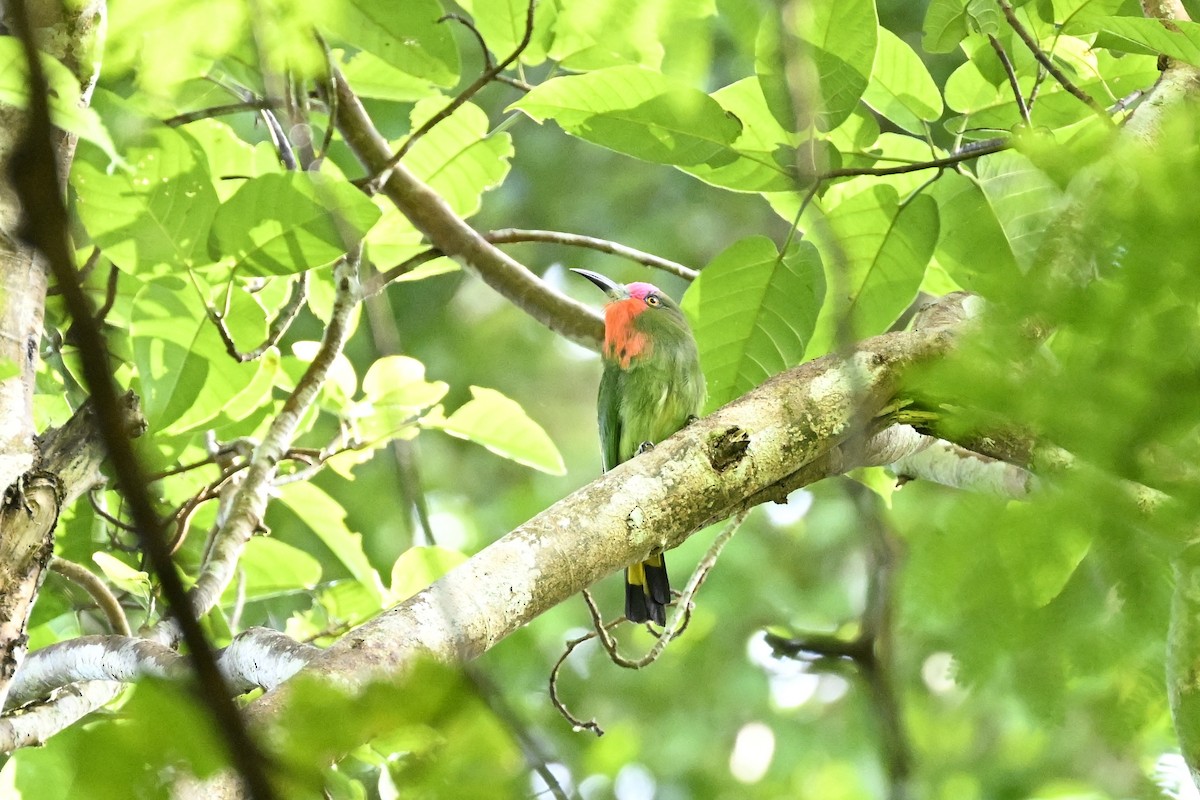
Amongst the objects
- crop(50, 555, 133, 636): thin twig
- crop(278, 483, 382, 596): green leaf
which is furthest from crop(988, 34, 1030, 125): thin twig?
crop(50, 555, 133, 636): thin twig

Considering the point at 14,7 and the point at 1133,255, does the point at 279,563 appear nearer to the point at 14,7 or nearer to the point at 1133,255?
the point at 1133,255

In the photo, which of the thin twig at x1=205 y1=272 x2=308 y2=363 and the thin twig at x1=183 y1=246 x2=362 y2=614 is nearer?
the thin twig at x1=205 y1=272 x2=308 y2=363

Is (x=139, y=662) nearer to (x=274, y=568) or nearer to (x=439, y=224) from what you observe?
(x=274, y=568)

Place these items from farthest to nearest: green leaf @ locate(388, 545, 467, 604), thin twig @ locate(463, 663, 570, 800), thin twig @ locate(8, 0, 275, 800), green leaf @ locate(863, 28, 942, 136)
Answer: green leaf @ locate(388, 545, 467, 604)
green leaf @ locate(863, 28, 942, 136)
thin twig @ locate(463, 663, 570, 800)
thin twig @ locate(8, 0, 275, 800)

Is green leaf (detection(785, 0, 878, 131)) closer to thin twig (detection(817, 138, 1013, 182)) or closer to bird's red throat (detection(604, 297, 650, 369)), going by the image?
thin twig (detection(817, 138, 1013, 182))

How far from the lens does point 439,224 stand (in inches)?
115

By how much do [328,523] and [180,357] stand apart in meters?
0.77

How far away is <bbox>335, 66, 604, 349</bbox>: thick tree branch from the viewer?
2.86 meters

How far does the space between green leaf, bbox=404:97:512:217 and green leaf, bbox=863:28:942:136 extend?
99cm

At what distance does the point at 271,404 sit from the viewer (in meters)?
2.95

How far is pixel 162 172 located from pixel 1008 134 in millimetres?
1660

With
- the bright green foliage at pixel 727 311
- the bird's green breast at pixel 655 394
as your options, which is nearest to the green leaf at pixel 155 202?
the bright green foliage at pixel 727 311

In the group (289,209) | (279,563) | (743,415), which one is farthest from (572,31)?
(279,563)

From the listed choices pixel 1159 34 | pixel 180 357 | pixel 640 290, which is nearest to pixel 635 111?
pixel 1159 34
